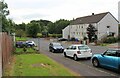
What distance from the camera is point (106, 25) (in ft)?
209

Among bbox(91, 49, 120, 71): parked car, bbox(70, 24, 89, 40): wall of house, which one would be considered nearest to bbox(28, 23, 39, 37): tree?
bbox(70, 24, 89, 40): wall of house

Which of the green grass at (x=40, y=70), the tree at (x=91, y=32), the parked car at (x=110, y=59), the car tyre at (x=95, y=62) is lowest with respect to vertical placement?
the green grass at (x=40, y=70)

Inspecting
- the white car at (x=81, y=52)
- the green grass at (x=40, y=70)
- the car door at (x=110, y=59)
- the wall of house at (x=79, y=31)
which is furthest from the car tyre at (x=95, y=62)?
the wall of house at (x=79, y=31)

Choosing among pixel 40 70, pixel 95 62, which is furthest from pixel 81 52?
pixel 40 70

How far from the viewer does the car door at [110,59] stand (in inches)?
511

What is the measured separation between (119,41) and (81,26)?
19.4 meters

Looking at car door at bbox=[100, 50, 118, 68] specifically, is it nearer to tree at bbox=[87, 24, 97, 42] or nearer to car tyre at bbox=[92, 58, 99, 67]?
car tyre at bbox=[92, 58, 99, 67]

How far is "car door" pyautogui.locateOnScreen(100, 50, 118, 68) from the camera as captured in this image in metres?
13.0

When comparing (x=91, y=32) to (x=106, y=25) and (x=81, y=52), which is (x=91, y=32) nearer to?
(x=106, y=25)

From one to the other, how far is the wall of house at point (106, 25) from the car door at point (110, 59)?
48.8 meters

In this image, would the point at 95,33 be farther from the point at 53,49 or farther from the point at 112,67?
the point at 112,67

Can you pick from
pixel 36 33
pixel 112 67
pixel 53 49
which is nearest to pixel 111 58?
pixel 112 67

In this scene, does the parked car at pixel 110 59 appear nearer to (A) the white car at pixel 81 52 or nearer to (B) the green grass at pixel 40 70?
(B) the green grass at pixel 40 70

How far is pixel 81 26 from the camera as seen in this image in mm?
72625
